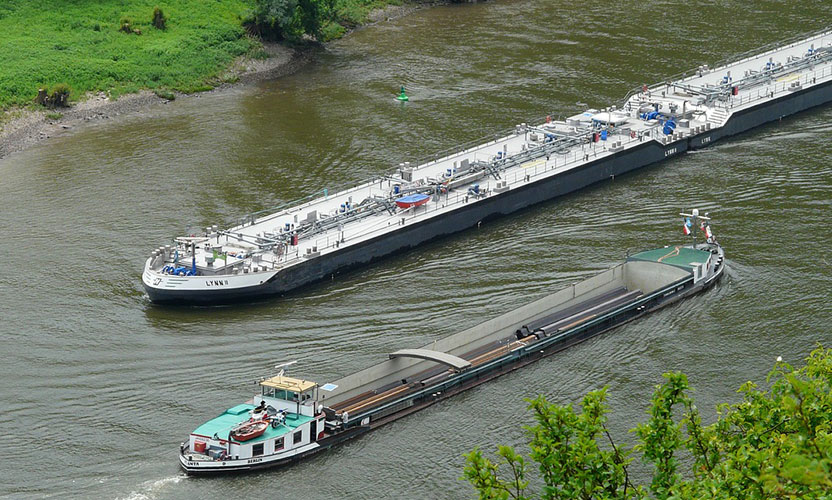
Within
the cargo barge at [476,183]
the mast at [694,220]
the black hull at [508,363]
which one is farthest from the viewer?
the mast at [694,220]

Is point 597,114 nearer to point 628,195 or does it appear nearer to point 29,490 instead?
point 628,195

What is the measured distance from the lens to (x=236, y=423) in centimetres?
4669

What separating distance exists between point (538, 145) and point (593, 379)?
29320mm

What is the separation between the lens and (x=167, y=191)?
75438 millimetres

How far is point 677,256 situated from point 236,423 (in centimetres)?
2593

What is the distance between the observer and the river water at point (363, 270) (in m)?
47.8

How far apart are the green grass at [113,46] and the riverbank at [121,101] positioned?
502 millimetres

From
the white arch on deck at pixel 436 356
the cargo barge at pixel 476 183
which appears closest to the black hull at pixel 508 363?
the white arch on deck at pixel 436 356

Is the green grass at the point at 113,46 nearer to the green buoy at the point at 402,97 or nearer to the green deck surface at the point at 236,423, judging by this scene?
the green buoy at the point at 402,97

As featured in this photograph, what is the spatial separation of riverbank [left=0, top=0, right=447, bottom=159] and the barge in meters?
41.7

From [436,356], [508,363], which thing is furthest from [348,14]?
[436,356]

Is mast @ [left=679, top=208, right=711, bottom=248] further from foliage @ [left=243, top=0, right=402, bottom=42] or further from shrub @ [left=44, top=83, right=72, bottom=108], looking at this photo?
foliage @ [left=243, top=0, right=402, bottom=42]

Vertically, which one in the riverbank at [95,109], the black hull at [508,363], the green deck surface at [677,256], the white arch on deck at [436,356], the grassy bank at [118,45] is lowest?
the black hull at [508,363]

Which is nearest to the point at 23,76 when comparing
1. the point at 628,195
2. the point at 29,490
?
the point at 628,195
